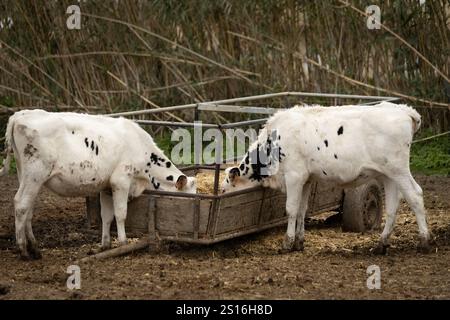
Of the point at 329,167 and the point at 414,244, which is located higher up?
the point at 329,167

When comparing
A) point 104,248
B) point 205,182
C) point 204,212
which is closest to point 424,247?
point 204,212

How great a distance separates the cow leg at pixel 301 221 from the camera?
→ 10.2 metres

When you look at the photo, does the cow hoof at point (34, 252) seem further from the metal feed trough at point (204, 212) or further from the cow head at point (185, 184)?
the cow head at point (185, 184)

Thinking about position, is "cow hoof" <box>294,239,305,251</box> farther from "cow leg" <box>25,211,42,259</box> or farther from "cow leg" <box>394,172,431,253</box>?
"cow leg" <box>25,211,42,259</box>

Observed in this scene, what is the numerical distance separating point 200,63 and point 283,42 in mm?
1292

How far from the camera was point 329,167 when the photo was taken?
9.80 m

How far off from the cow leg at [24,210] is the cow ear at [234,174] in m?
1.89

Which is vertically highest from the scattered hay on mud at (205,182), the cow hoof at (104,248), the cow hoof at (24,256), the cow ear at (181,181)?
the cow ear at (181,181)

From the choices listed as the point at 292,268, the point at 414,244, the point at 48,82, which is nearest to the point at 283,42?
the point at 48,82

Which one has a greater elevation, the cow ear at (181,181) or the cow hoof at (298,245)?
the cow ear at (181,181)

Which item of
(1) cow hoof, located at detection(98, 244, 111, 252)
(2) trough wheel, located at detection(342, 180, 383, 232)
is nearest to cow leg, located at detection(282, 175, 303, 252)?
(2) trough wheel, located at detection(342, 180, 383, 232)

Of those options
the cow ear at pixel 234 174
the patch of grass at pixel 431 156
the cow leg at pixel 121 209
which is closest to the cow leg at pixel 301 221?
the cow ear at pixel 234 174

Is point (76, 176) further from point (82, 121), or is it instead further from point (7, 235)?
point (7, 235)

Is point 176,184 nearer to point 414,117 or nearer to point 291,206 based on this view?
point 291,206
